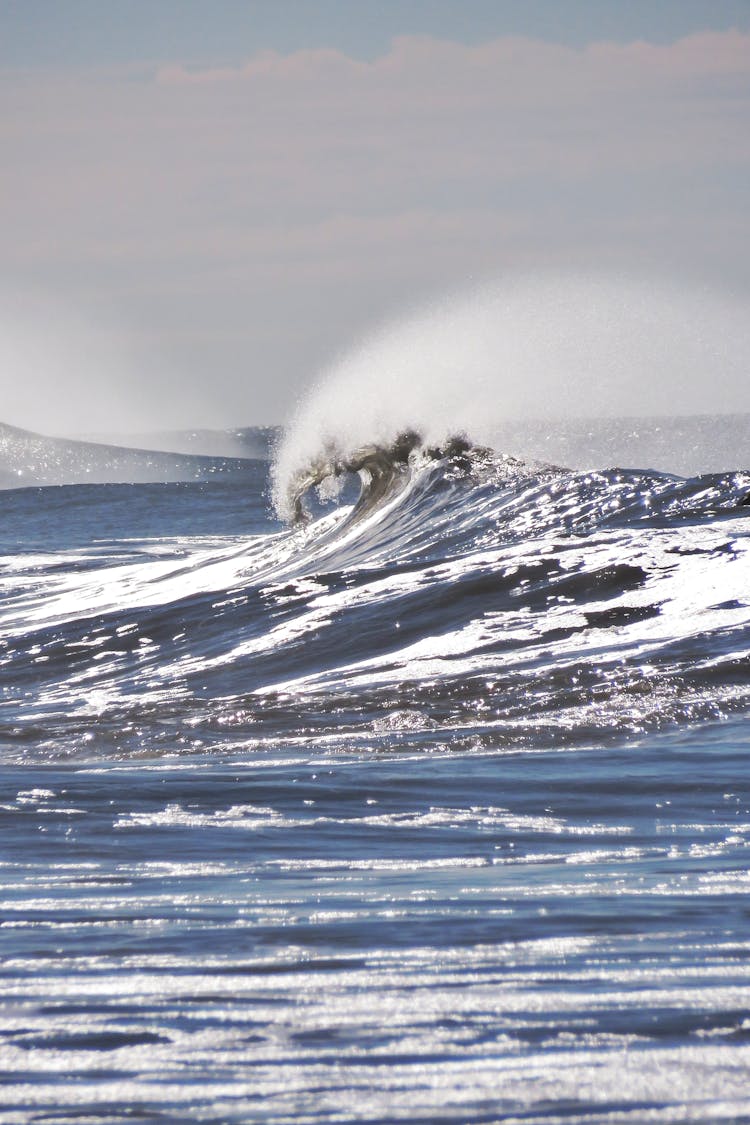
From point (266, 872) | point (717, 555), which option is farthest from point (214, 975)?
point (717, 555)

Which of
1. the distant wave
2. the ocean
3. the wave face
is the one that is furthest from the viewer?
the distant wave

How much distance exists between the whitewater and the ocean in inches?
0.4

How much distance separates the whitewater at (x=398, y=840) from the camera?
1.95 metres

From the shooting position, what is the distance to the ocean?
1.95 metres

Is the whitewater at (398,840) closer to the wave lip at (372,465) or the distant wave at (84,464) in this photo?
the wave lip at (372,465)

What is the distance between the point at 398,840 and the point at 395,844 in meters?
0.04

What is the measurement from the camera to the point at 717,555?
7.73 meters

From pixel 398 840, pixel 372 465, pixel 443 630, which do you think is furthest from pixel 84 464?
pixel 398 840

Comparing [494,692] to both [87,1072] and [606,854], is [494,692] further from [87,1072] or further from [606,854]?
[87,1072]

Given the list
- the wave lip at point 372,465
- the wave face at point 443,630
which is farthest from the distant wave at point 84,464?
the wave face at point 443,630

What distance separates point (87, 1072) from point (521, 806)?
1.95 m

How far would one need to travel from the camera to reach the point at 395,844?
3330 millimetres

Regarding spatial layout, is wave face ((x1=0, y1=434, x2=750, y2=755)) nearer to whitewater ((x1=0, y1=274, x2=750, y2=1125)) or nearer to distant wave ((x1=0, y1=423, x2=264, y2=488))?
whitewater ((x1=0, y1=274, x2=750, y2=1125))

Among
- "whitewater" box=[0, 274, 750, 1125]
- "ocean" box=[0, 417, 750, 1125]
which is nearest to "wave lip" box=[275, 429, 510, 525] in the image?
"whitewater" box=[0, 274, 750, 1125]
